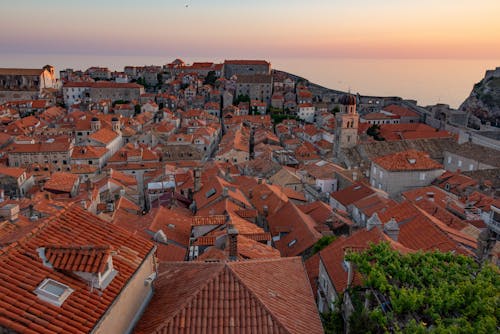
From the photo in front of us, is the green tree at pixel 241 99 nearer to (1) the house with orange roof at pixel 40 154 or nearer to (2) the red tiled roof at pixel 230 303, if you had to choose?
(1) the house with orange roof at pixel 40 154

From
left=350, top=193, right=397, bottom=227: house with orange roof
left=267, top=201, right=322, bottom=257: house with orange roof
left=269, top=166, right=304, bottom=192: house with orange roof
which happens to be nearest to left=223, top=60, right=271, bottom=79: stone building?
left=269, top=166, right=304, bottom=192: house with orange roof

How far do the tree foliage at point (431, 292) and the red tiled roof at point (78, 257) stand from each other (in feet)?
19.2

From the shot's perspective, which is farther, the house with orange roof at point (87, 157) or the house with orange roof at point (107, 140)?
the house with orange roof at point (107, 140)

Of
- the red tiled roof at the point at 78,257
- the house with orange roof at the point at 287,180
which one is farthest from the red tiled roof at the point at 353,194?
the red tiled roof at the point at 78,257

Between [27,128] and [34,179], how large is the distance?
33.6 meters

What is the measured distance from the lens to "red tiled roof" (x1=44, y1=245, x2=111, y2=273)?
24.4ft

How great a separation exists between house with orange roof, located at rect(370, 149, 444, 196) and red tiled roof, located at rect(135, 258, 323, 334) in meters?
27.5

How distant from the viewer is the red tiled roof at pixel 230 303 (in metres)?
7.89

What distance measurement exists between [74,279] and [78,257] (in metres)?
0.45

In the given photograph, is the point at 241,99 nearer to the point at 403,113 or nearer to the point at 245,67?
the point at 245,67

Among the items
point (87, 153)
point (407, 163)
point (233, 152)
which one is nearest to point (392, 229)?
point (407, 163)

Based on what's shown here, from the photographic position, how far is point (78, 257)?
7.55 meters

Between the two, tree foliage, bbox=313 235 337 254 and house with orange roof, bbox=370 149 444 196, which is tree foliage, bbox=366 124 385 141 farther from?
tree foliage, bbox=313 235 337 254

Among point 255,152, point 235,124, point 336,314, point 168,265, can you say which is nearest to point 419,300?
point 336,314
